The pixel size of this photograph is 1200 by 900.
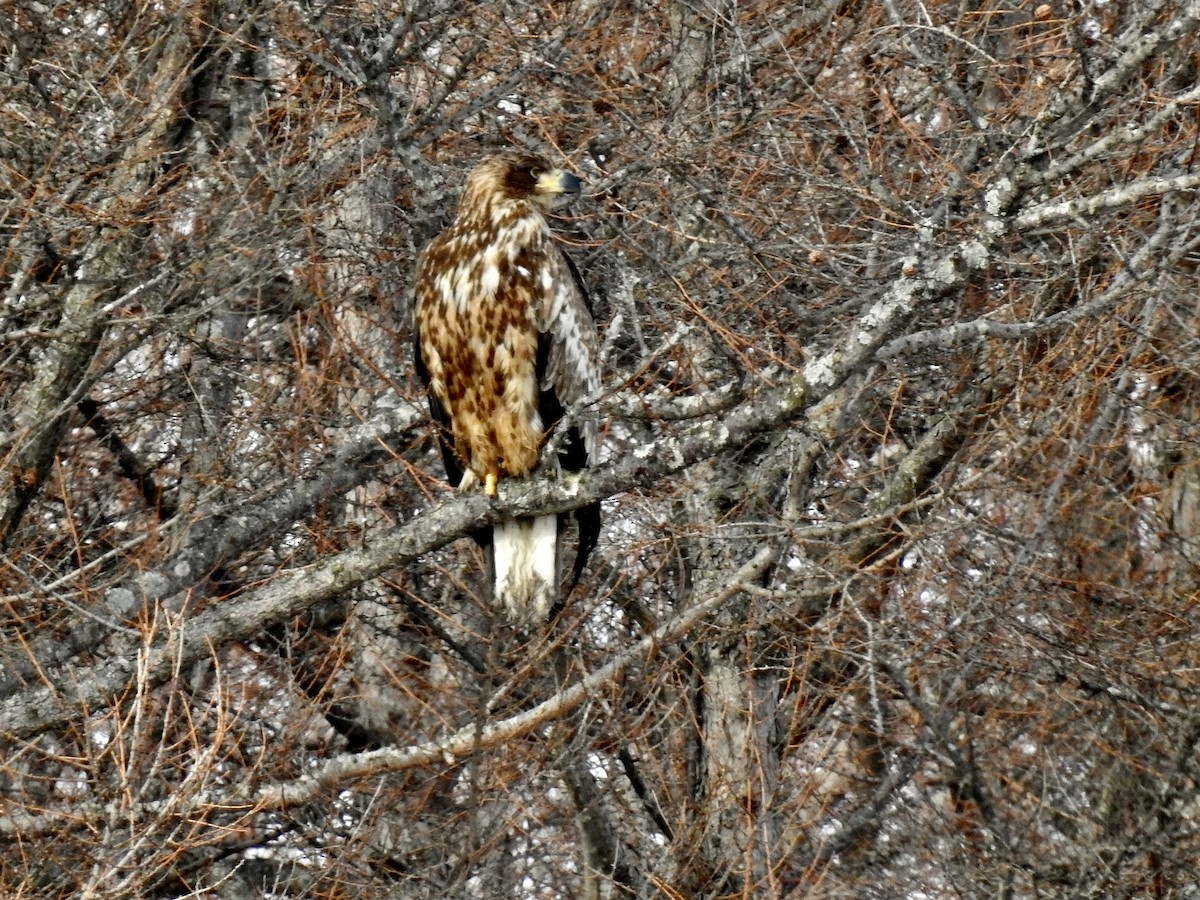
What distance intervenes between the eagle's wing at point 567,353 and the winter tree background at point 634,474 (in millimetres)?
273

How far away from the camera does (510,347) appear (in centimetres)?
634

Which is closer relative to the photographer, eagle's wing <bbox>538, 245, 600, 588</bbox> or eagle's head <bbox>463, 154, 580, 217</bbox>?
eagle's wing <bbox>538, 245, 600, 588</bbox>

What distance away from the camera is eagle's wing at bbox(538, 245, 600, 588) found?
20.8 feet

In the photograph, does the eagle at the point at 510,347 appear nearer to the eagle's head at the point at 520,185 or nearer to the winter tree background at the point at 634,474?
the eagle's head at the point at 520,185

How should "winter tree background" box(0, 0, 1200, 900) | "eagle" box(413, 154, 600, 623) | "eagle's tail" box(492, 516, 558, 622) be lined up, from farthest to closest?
"eagle's tail" box(492, 516, 558, 622), "eagle" box(413, 154, 600, 623), "winter tree background" box(0, 0, 1200, 900)

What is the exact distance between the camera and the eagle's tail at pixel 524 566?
641cm

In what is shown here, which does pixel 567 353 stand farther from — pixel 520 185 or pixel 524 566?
pixel 524 566

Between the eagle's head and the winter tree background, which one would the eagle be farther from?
the winter tree background

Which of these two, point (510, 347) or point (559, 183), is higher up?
point (559, 183)

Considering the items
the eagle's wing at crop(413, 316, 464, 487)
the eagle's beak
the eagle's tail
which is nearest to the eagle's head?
the eagle's beak

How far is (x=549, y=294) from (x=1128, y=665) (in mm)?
2673

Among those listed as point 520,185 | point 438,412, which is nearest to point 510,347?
point 438,412

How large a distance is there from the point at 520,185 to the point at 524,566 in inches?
54.4

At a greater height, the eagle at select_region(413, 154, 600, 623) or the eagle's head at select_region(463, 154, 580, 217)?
the eagle's head at select_region(463, 154, 580, 217)
